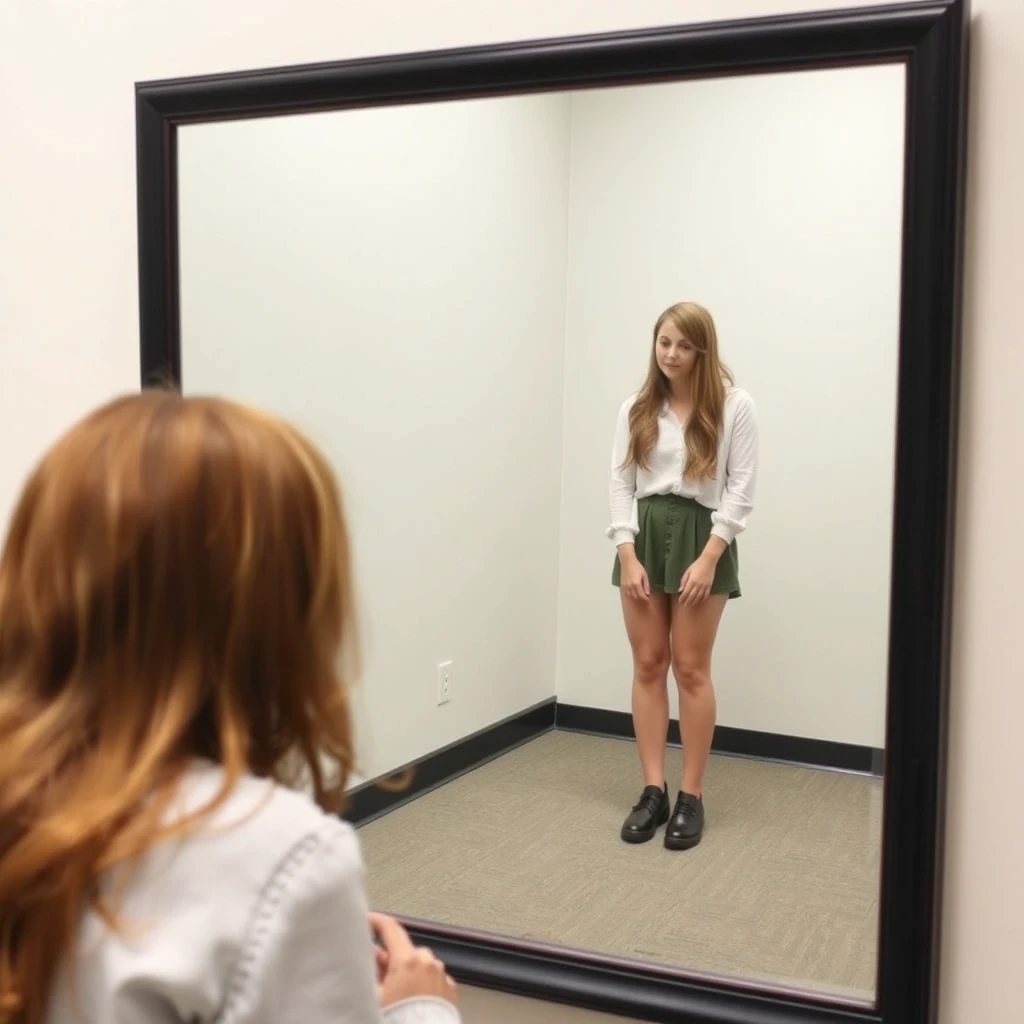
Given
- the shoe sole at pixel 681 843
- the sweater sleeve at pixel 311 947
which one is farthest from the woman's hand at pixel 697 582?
the sweater sleeve at pixel 311 947

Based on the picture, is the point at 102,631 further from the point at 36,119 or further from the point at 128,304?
the point at 36,119

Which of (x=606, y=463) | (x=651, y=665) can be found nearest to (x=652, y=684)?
(x=651, y=665)

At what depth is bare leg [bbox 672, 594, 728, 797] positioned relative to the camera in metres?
1.24

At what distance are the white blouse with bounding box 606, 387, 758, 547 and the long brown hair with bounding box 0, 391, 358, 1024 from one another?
614mm

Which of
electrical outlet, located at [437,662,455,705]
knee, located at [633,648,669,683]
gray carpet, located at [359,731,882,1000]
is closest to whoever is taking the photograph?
gray carpet, located at [359,731,882,1000]

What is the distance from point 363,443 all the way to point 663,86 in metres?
0.52

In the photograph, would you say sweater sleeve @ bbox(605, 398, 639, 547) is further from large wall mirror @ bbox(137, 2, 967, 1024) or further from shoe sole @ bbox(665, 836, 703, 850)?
shoe sole @ bbox(665, 836, 703, 850)

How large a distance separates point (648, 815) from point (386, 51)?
853mm

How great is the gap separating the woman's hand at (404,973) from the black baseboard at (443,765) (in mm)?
529

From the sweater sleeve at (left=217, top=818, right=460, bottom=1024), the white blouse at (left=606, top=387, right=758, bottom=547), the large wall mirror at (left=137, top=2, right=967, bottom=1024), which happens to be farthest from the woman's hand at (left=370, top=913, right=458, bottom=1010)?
the white blouse at (left=606, top=387, right=758, bottom=547)

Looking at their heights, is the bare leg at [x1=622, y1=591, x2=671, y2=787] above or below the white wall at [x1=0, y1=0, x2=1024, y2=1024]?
below

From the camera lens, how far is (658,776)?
4.14ft

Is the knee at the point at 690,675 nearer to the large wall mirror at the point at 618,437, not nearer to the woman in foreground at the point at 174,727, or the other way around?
the large wall mirror at the point at 618,437

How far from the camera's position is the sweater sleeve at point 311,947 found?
0.60m
